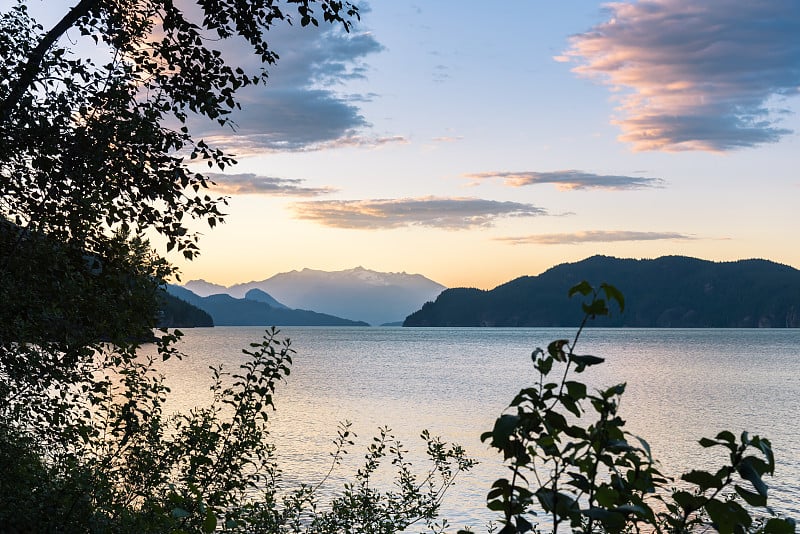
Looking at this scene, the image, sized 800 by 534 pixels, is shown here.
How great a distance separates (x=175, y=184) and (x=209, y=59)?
7.02ft

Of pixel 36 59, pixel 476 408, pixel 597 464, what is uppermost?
pixel 36 59

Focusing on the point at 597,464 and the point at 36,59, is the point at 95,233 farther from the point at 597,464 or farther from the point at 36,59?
the point at 597,464

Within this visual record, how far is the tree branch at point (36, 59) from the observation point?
10.5 meters

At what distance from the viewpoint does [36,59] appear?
10.7 meters

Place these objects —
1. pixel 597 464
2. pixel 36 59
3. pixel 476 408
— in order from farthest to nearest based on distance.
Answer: pixel 476 408
pixel 36 59
pixel 597 464

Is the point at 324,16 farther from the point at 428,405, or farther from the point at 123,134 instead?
the point at 428,405

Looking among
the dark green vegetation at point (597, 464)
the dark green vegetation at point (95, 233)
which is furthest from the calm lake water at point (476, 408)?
the dark green vegetation at point (597, 464)

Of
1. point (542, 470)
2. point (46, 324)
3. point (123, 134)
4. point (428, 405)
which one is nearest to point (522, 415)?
point (123, 134)

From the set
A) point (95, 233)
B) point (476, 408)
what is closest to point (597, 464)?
point (95, 233)

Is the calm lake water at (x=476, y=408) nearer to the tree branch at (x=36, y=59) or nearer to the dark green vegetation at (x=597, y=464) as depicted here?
the tree branch at (x=36, y=59)

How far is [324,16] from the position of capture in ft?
35.3

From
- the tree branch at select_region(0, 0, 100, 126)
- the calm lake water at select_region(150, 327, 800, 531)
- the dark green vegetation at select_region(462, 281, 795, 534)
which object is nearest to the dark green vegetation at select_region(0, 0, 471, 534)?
the tree branch at select_region(0, 0, 100, 126)

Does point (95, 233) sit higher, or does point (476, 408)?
point (95, 233)

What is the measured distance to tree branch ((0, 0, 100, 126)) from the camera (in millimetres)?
10523
